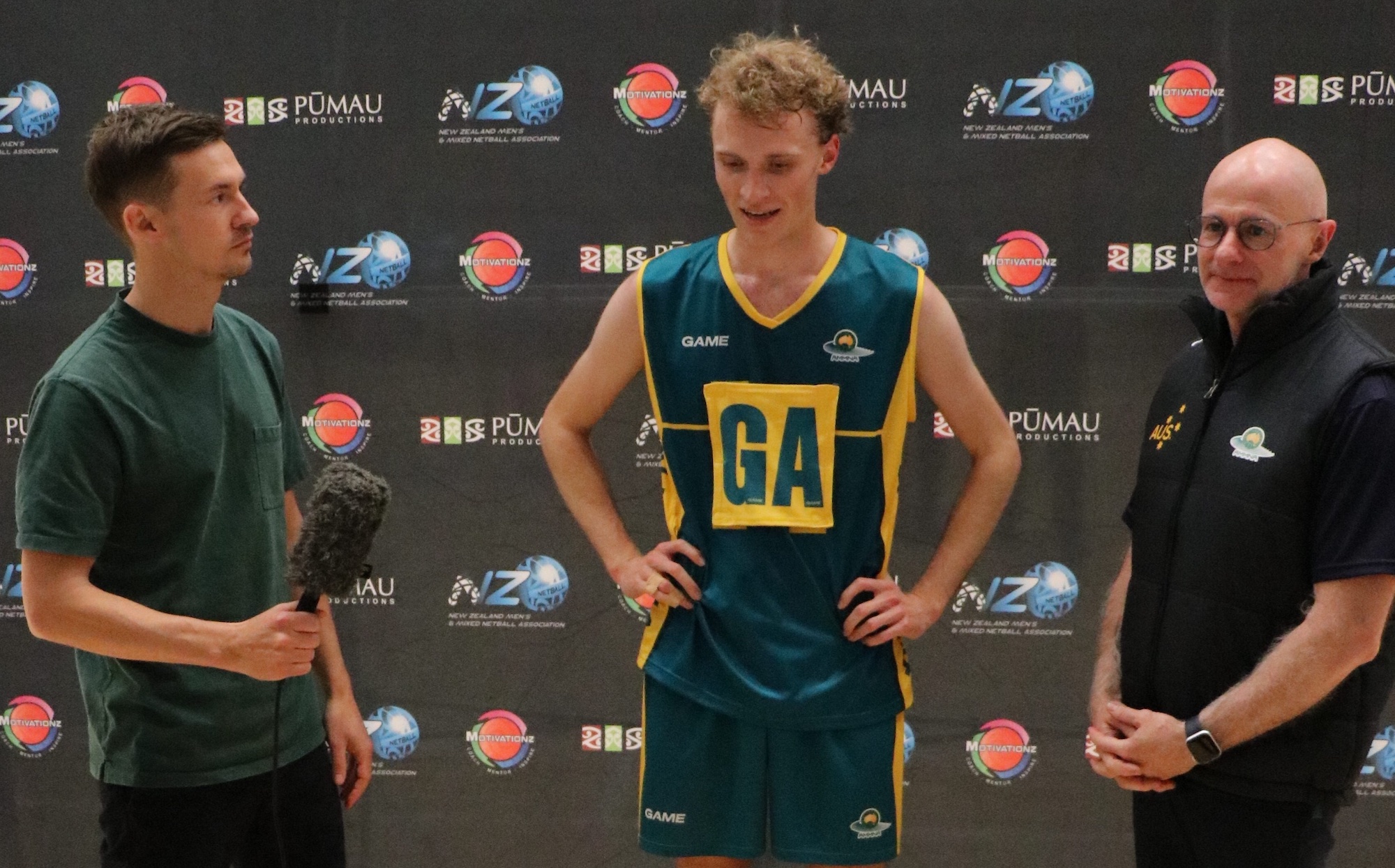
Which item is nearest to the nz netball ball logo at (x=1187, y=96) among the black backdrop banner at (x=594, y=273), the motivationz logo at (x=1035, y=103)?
the black backdrop banner at (x=594, y=273)

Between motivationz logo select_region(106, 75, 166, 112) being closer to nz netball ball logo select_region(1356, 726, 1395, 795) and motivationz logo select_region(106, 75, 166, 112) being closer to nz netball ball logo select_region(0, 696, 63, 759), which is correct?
nz netball ball logo select_region(0, 696, 63, 759)

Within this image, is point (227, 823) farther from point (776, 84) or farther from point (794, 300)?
point (776, 84)

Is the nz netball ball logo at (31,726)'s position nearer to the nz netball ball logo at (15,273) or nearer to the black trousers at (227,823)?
the nz netball ball logo at (15,273)

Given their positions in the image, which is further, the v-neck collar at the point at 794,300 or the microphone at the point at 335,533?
the v-neck collar at the point at 794,300

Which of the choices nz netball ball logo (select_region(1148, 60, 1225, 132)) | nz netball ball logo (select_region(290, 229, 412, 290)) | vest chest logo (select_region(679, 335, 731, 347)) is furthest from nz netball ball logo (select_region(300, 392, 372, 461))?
nz netball ball logo (select_region(1148, 60, 1225, 132))

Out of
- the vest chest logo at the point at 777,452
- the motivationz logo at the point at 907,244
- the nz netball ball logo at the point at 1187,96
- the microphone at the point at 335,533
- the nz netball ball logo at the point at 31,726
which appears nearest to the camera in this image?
the microphone at the point at 335,533

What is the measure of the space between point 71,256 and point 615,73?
166cm

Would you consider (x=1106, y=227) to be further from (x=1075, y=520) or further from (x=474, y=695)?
(x=474, y=695)

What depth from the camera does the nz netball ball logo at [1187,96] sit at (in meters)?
3.27

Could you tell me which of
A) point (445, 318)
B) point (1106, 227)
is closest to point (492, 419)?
point (445, 318)

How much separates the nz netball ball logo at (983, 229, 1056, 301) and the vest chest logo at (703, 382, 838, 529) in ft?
4.57

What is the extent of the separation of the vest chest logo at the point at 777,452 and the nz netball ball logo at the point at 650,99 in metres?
1.45

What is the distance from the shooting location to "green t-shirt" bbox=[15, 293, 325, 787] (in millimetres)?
1837

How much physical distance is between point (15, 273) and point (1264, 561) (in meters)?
3.38
